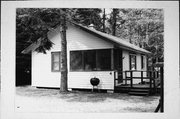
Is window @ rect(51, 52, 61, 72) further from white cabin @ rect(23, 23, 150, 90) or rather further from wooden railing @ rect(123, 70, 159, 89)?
wooden railing @ rect(123, 70, 159, 89)

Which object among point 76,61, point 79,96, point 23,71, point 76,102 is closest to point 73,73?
point 76,61

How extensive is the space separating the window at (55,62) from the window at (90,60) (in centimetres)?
39

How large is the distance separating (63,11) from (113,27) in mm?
1335

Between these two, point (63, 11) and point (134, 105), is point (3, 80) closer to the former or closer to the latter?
point (63, 11)

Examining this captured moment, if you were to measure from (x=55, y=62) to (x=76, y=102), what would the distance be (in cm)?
184

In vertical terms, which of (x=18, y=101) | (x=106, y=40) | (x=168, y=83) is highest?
(x=106, y=40)

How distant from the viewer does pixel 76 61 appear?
717cm

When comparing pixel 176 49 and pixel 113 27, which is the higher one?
pixel 113 27

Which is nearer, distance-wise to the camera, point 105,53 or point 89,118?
point 89,118

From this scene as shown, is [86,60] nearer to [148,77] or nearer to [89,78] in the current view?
[89,78]

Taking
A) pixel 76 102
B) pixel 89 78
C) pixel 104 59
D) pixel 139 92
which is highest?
pixel 104 59

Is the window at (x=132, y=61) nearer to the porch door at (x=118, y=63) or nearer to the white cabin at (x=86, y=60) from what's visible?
the white cabin at (x=86, y=60)

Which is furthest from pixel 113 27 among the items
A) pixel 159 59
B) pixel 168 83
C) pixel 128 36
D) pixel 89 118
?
pixel 89 118

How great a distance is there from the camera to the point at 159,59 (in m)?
5.80
